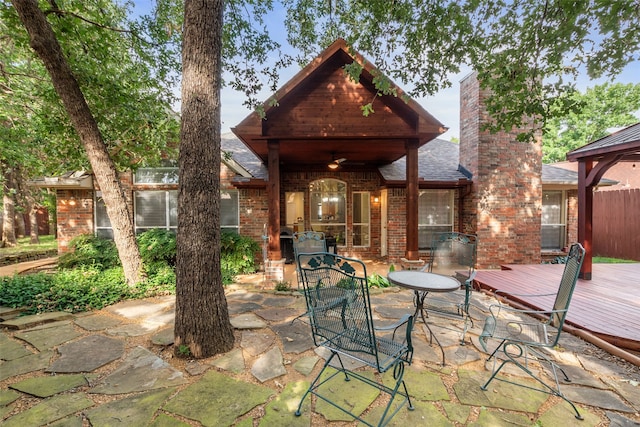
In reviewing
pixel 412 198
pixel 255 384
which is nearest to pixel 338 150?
pixel 412 198

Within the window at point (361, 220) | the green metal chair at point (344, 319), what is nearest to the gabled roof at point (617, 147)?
the window at point (361, 220)

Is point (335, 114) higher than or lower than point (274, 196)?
higher

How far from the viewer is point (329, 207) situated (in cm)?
930

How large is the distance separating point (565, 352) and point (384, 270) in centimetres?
448

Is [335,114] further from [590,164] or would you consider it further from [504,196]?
[504,196]

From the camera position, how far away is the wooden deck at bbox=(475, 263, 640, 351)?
3.39 metres

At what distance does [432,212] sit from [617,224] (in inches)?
288

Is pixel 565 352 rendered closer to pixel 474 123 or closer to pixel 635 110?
pixel 474 123

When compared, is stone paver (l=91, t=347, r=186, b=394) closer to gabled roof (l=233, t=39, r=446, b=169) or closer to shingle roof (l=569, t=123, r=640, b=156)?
gabled roof (l=233, t=39, r=446, b=169)

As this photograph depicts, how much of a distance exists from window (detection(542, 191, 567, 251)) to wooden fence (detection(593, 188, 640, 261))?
3.26 m

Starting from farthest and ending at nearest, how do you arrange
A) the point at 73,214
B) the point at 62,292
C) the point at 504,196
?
the point at 73,214 → the point at 504,196 → the point at 62,292

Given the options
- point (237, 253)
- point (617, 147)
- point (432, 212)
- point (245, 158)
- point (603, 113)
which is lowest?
point (237, 253)

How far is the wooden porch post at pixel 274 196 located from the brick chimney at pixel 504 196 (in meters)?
5.39

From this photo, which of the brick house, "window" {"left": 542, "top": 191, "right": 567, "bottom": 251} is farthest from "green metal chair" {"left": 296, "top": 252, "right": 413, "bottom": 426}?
"window" {"left": 542, "top": 191, "right": 567, "bottom": 251}
